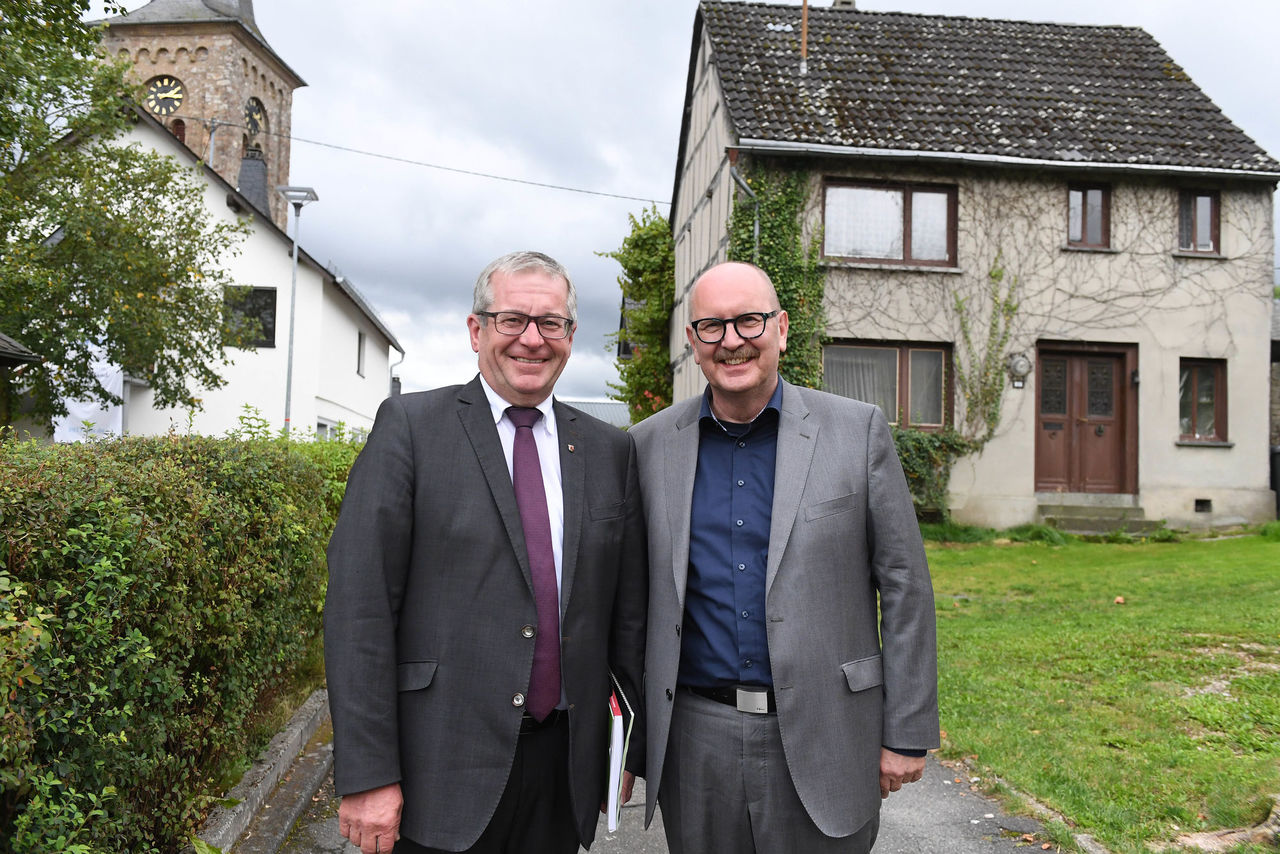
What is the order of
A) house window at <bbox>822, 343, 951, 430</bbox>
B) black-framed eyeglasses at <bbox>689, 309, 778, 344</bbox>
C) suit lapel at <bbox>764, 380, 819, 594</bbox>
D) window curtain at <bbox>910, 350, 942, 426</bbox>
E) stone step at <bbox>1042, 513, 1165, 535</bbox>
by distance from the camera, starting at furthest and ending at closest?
1. window curtain at <bbox>910, 350, 942, 426</bbox>
2. house window at <bbox>822, 343, 951, 430</bbox>
3. stone step at <bbox>1042, 513, 1165, 535</bbox>
4. black-framed eyeglasses at <bbox>689, 309, 778, 344</bbox>
5. suit lapel at <bbox>764, 380, 819, 594</bbox>

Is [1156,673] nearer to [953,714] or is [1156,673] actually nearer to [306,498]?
[953,714]

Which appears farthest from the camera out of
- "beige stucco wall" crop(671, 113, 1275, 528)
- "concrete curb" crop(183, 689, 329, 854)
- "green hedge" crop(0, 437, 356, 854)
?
"beige stucco wall" crop(671, 113, 1275, 528)

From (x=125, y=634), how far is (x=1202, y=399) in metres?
18.1

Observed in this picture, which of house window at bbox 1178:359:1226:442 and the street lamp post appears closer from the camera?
house window at bbox 1178:359:1226:442

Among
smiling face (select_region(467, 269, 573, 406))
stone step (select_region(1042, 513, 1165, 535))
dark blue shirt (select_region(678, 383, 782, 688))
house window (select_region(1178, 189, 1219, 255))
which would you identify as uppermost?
house window (select_region(1178, 189, 1219, 255))

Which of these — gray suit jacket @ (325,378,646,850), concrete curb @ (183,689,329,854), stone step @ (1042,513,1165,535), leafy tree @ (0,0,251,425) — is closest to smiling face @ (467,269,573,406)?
gray suit jacket @ (325,378,646,850)

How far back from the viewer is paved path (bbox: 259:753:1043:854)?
12.8 feet

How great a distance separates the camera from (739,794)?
2590mm

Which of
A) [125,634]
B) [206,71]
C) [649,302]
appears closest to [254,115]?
[206,71]

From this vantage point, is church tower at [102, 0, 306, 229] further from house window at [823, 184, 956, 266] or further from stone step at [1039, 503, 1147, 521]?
stone step at [1039, 503, 1147, 521]

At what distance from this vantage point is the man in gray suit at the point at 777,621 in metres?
2.56

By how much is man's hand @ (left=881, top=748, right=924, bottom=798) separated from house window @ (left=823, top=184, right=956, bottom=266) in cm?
1438

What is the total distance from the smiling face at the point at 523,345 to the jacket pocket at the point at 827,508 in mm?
807

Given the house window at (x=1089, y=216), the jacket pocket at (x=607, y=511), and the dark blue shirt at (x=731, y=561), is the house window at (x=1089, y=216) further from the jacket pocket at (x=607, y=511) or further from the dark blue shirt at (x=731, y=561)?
the jacket pocket at (x=607, y=511)
